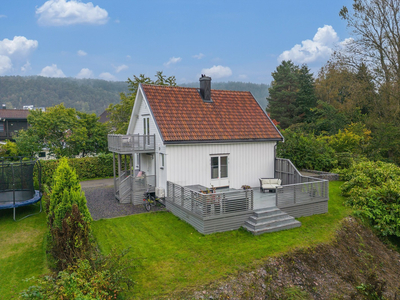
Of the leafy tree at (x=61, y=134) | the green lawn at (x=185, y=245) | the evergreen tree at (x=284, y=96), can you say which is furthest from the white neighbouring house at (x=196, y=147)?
the evergreen tree at (x=284, y=96)

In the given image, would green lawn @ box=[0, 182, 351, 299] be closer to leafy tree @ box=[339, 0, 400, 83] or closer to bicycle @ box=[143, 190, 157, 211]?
bicycle @ box=[143, 190, 157, 211]

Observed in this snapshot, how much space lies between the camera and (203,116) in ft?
52.6

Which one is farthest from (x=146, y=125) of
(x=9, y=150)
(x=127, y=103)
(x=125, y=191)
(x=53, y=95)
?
(x=53, y=95)

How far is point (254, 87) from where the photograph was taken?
Result: 365ft

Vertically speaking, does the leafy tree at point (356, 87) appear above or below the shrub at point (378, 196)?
above

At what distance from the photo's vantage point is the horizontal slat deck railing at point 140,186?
15.4 m

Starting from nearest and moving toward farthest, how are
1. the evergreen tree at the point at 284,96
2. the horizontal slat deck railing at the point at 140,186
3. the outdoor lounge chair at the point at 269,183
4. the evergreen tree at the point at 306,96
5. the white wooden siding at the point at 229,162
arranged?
the white wooden siding at the point at 229,162 → the outdoor lounge chair at the point at 269,183 → the horizontal slat deck railing at the point at 140,186 → the evergreen tree at the point at 306,96 → the evergreen tree at the point at 284,96

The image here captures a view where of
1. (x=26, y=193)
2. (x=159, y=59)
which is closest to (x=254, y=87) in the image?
(x=159, y=59)

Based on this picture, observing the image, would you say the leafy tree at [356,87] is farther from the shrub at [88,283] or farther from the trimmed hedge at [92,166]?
the shrub at [88,283]

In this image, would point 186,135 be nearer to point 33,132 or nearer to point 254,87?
point 33,132

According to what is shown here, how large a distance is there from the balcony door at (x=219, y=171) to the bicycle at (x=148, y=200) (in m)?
3.26

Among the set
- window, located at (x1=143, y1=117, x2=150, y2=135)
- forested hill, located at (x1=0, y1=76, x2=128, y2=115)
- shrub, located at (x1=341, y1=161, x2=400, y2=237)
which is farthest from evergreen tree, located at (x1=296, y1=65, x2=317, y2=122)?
forested hill, located at (x1=0, y1=76, x2=128, y2=115)

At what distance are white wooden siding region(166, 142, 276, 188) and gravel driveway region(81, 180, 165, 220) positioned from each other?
2.26 meters

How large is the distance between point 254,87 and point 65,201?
4266 inches
